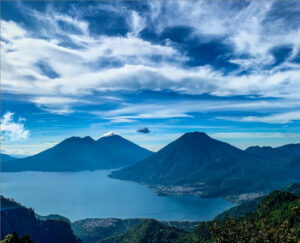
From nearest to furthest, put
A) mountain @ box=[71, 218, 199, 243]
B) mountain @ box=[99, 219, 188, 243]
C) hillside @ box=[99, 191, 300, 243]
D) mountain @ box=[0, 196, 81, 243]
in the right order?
hillside @ box=[99, 191, 300, 243], mountain @ box=[0, 196, 81, 243], mountain @ box=[99, 219, 188, 243], mountain @ box=[71, 218, 199, 243]

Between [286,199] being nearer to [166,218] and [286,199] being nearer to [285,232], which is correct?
[285,232]

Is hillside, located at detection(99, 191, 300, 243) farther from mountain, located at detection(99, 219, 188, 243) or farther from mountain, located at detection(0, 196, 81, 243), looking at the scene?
mountain, located at detection(0, 196, 81, 243)

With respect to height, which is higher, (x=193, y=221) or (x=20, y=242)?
(x=20, y=242)

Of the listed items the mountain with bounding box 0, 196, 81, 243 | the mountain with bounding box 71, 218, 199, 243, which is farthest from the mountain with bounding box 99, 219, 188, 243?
the mountain with bounding box 71, 218, 199, 243

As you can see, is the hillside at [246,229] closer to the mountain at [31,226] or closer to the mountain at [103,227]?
the mountain at [31,226]

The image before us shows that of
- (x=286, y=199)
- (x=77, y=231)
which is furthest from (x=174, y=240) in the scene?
(x=77, y=231)

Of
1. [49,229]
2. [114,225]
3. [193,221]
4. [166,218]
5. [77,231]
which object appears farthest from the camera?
[166,218]
